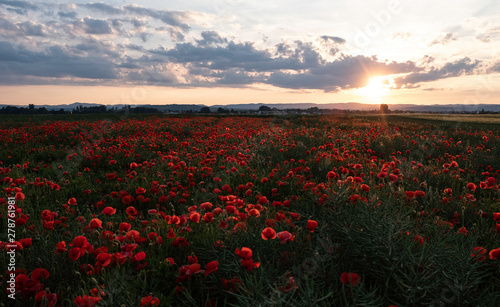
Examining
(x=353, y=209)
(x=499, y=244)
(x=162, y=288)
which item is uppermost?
(x=353, y=209)

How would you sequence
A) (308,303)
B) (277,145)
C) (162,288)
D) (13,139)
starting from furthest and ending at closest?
(13,139) < (277,145) < (162,288) < (308,303)

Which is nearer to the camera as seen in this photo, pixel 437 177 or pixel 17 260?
pixel 17 260

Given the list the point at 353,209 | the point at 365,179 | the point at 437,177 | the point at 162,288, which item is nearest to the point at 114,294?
the point at 162,288

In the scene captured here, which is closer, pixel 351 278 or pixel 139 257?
pixel 351 278

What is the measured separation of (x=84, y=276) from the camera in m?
2.41

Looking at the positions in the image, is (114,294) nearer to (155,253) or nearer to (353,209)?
(155,253)

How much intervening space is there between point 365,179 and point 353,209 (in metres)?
1.80

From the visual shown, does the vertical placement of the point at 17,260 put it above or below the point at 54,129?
below

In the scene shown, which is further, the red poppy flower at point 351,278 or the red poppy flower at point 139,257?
the red poppy flower at point 139,257

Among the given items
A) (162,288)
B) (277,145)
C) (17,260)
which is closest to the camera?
A: (162,288)

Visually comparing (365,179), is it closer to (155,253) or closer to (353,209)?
(353,209)

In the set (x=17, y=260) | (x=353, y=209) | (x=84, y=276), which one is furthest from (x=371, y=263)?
(x=17, y=260)

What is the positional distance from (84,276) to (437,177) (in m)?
5.66

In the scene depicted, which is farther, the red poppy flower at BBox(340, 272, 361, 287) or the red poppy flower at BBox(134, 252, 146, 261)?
the red poppy flower at BBox(134, 252, 146, 261)
